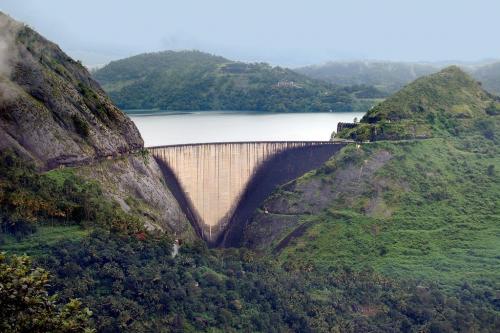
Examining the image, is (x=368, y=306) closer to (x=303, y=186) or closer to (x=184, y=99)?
(x=303, y=186)

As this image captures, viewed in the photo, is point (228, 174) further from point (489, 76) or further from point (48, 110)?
point (489, 76)

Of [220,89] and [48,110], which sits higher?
[220,89]

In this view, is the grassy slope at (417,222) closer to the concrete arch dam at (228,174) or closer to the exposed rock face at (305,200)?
the exposed rock face at (305,200)

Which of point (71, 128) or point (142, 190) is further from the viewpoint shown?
point (142, 190)

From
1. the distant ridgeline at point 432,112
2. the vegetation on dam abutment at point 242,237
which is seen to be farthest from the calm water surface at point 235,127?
the vegetation on dam abutment at point 242,237

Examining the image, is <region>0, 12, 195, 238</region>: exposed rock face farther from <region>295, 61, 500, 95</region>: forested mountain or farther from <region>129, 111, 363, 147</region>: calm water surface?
<region>295, 61, 500, 95</region>: forested mountain

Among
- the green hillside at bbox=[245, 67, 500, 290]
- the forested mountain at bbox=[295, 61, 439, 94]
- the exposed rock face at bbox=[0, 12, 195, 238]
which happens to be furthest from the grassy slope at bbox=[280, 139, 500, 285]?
the forested mountain at bbox=[295, 61, 439, 94]

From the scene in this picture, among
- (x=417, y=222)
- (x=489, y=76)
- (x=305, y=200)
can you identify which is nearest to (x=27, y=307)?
(x=305, y=200)
